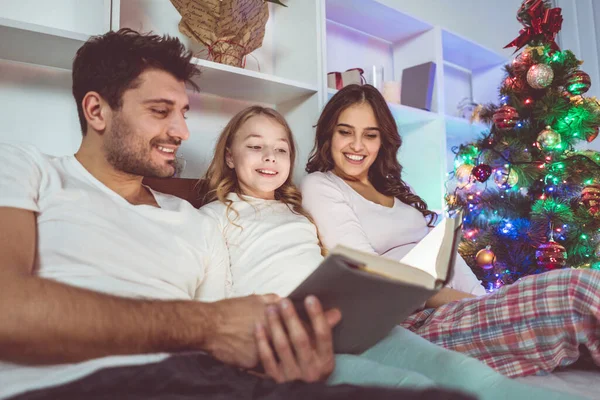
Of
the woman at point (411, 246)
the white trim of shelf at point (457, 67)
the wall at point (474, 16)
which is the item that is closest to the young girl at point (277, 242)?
the woman at point (411, 246)

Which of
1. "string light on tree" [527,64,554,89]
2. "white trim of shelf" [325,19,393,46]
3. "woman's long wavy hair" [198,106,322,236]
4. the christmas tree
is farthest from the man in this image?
"string light on tree" [527,64,554,89]

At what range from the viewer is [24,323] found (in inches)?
24.0

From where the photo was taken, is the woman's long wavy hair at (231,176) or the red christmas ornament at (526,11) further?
the red christmas ornament at (526,11)

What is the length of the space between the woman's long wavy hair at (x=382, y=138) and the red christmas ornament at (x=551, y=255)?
60cm

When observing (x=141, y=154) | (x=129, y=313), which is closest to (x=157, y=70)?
(x=141, y=154)

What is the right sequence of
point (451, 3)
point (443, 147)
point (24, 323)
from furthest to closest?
1. point (451, 3)
2. point (443, 147)
3. point (24, 323)

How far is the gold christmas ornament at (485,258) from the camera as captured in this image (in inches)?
72.1

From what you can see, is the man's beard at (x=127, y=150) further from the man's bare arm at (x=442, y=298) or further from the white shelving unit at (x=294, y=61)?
the man's bare arm at (x=442, y=298)

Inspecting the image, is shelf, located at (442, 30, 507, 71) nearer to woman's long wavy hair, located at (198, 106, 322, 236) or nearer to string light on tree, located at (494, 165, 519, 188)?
string light on tree, located at (494, 165, 519, 188)

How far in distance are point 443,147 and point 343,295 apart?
64.3 inches

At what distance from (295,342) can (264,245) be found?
1.67 feet

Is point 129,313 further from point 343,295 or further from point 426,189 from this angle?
point 426,189

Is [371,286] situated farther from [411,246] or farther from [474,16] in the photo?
[474,16]

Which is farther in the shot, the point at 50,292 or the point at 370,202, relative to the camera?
the point at 370,202
